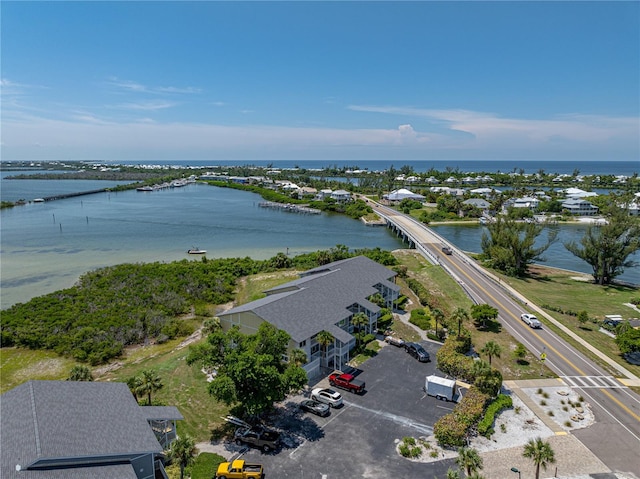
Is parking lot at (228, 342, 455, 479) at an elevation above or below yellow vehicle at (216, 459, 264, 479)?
below

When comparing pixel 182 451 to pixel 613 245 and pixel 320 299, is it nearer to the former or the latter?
pixel 320 299

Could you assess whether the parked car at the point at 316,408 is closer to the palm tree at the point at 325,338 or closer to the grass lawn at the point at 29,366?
the palm tree at the point at 325,338

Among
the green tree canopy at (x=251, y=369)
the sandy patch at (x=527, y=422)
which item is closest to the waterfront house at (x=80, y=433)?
the green tree canopy at (x=251, y=369)

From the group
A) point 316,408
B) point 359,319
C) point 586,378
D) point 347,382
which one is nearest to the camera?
point 316,408

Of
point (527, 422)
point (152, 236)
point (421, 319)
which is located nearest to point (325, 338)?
point (527, 422)

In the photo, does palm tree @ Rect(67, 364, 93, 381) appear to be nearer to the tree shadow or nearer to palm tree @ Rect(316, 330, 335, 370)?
palm tree @ Rect(316, 330, 335, 370)

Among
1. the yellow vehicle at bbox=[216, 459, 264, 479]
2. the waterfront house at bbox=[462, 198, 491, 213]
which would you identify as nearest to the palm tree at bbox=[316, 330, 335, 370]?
the yellow vehicle at bbox=[216, 459, 264, 479]
